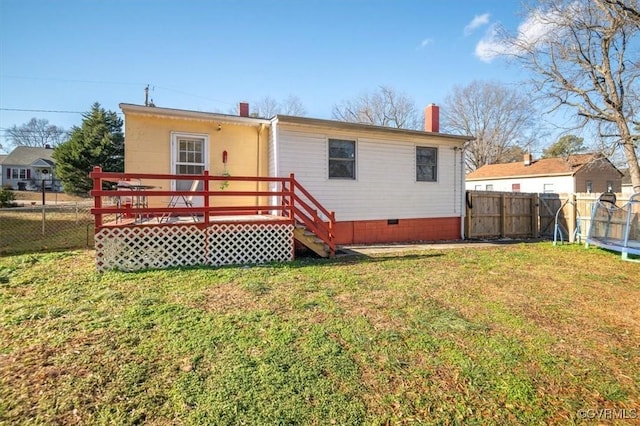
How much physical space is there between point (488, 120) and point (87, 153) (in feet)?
123

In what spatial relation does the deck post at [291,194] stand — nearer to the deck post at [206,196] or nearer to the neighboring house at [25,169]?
the deck post at [206,196]

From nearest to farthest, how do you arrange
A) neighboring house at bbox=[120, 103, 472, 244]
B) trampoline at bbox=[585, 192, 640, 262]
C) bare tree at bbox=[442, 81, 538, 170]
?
neighboring house at bbox=[120, 103, 472, 244], trampoline at bbox=[585, 192, 640, 262], bare tree at bbox=[442, 81, 538, 170]

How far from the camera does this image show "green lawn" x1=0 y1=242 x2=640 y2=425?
2.29m

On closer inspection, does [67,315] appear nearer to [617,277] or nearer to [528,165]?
[617,277]

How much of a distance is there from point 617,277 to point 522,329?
440 centimetres

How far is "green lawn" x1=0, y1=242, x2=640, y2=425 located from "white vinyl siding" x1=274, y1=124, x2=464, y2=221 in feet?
12.7

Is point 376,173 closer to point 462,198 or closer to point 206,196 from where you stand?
point 462,198

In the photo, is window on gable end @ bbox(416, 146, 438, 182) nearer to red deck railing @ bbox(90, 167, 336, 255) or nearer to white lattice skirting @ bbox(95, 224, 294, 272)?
red deck railing @ bbox(90, 167, 336, 255)

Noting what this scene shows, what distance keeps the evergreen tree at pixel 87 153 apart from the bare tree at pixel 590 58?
81.9 ft

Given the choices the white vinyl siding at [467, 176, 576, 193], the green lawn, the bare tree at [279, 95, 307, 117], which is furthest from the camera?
the bare tree at [279, 95, 307, 117]

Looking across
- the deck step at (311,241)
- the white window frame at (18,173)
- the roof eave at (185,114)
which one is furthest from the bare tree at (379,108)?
the white window frame at (18,173)

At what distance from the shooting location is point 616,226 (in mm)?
8961

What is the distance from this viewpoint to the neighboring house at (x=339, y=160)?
26.3 feet

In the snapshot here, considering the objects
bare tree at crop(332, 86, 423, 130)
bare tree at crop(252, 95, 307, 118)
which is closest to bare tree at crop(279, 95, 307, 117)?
bare tree at crop(252, 95, 307, 118)
